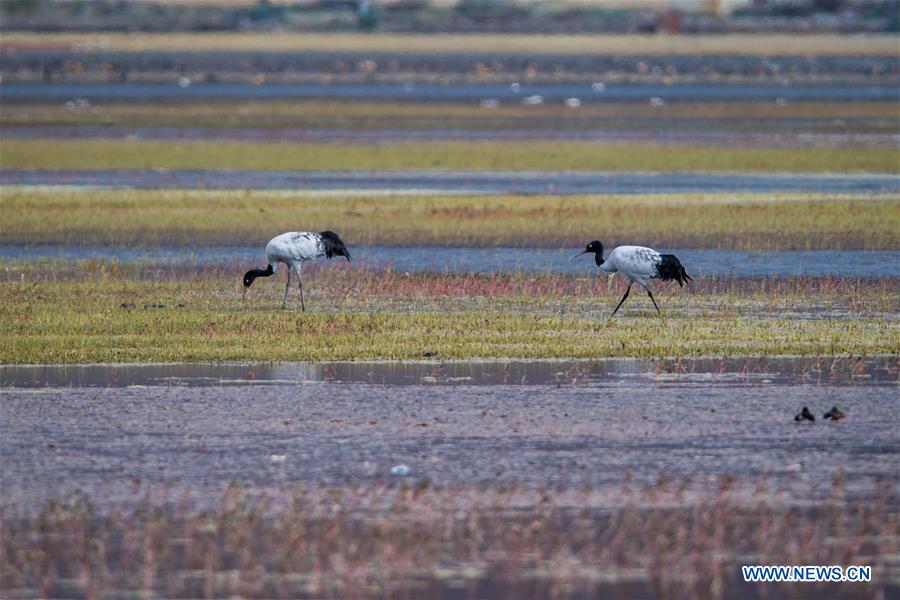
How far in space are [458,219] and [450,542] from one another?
843 inches

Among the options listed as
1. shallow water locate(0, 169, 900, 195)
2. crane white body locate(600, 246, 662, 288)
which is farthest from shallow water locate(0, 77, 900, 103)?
crane white body locate(600, 246, 662, 288)

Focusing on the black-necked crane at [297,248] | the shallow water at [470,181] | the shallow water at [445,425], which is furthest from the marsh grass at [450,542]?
the shallow water at [470,181]

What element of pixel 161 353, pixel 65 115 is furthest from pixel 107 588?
pixel 65 115

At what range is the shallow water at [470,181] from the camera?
38781mm

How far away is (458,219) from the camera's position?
31.8 m

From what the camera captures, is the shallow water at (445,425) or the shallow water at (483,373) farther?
the shallow water at (483,373)

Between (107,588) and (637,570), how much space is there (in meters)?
3.18

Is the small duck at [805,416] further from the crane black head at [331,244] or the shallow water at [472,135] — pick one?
the shallow water at [472,135]

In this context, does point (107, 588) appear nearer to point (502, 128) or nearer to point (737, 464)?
point (737, 464)

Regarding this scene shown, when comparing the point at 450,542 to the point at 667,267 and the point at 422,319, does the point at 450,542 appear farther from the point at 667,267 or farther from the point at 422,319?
the point at 667,267

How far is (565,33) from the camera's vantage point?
A: 566 feet

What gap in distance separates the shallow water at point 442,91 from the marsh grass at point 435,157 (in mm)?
31074

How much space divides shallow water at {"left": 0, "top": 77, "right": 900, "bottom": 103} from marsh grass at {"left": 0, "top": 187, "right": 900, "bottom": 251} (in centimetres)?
4906

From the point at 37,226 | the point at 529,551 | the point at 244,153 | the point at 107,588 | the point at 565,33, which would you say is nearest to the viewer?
the point at 107,588
